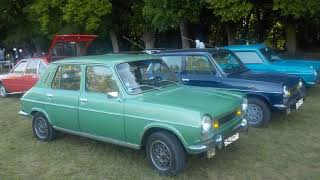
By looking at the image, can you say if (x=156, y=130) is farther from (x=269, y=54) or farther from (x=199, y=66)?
(x=269, y=54)

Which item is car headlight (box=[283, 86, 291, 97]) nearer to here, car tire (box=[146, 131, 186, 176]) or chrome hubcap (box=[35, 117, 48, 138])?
car tire (box=[146, 131, 186, 176])

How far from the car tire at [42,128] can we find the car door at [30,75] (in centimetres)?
520

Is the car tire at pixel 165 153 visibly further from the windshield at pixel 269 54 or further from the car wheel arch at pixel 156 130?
the windshield at pixel 269 54

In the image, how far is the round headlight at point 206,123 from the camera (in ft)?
18.2

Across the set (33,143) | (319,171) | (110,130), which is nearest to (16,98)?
(33,143)

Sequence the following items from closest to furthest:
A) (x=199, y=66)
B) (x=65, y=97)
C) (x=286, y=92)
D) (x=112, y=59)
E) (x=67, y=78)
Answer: (x=112, y=59) → (x=65, y=97) → (x=67, y=78) → (x=286, y=92) → (x=199, y=66)

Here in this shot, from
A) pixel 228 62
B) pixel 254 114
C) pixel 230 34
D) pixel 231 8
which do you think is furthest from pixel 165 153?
pixel 230 34

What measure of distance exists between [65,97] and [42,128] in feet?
4.01

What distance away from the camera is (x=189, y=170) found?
6164 millimetres

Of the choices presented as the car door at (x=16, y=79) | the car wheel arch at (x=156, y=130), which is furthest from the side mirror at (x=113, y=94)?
the car door at (x=16, y=79)

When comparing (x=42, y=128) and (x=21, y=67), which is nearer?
(x=42, y=128)

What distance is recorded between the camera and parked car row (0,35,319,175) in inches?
227

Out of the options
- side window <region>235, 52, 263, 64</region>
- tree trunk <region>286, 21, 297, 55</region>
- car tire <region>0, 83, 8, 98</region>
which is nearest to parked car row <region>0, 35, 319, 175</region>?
side window <region>235, 52, 263, 64</region>

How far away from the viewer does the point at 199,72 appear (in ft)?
30.4
